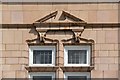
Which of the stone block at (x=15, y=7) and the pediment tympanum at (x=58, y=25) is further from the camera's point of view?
the stone block at (x=15, y=7)

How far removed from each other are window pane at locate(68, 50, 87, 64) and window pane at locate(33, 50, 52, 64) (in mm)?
319

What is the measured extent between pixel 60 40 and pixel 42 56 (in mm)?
399

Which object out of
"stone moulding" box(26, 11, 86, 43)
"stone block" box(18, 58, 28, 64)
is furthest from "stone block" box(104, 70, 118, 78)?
"stone block" box(18, 58, 28, 64)

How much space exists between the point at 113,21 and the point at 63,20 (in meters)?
0.79

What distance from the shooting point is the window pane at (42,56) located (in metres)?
5.57

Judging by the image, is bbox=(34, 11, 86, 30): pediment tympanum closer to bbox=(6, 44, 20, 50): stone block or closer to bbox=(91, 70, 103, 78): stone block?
bbox=(6, 44, 20, 50): stone block

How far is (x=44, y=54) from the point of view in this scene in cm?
559

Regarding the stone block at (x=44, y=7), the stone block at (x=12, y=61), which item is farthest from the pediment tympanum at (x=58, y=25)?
the stone block at (x=12, y=61)

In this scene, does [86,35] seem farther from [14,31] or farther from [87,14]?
[14,31]

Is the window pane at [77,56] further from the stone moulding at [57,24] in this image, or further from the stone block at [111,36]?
the stone block at [111,36]

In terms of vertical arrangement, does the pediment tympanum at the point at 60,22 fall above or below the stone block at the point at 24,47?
above

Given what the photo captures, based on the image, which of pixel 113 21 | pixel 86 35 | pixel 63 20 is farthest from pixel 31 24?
pixel 113 21

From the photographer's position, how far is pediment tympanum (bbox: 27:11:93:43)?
215 inches

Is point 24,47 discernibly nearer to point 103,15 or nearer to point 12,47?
point 12,47
